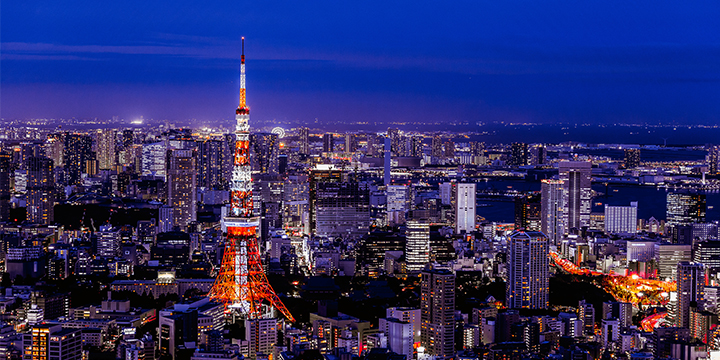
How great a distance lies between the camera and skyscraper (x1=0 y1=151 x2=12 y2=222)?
18736mm

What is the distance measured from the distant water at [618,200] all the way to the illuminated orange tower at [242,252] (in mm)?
10677

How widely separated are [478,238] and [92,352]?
10846 mm

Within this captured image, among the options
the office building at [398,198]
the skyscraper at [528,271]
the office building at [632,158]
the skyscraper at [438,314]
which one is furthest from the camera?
the office building at [632,158]

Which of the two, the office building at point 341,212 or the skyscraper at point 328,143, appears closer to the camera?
the office building at point 341,212

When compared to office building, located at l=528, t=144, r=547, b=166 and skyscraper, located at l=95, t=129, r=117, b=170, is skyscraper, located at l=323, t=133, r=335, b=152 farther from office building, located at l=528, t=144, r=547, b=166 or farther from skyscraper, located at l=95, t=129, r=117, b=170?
office building, located at l=528, t=144, r=547, b=166

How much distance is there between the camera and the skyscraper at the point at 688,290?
35.2 feet

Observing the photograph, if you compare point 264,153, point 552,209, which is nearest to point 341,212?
point 552,209

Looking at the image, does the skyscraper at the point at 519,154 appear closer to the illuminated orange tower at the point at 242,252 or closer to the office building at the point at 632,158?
the office building at the point at 632,158

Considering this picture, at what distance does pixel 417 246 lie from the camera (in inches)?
616

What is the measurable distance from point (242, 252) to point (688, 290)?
5384 mm

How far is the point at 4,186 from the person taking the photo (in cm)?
1950

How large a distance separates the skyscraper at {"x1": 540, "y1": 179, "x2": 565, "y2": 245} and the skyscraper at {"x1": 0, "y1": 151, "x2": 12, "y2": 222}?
1070cm

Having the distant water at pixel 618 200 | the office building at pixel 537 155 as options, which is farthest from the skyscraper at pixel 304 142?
the office building at pixel 537 155

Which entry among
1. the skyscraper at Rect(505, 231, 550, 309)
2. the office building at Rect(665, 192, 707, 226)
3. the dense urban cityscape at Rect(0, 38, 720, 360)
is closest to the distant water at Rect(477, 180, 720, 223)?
the dense urban cityscape at Rect(0, 38, 720, 360)
